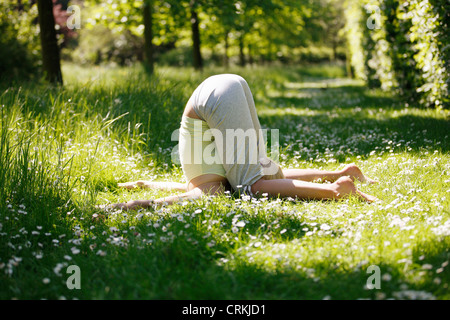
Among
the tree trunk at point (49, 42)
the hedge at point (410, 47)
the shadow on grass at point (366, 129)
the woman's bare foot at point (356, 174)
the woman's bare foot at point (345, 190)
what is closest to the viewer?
the woman's bare foot at point (345, 190)

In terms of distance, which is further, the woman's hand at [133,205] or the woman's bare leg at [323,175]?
the woman's bare leg at [323,175]

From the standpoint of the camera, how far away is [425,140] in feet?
17.9

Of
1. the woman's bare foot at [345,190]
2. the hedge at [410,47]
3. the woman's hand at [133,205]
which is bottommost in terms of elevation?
the woman's hand at [133,205]

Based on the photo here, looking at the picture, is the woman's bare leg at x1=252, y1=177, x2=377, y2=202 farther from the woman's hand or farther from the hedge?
the hedge

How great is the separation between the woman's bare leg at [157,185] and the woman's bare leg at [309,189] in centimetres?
85

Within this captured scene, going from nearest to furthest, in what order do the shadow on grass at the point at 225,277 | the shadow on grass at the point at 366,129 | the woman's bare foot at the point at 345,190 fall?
the shadow on grass at the point at 225,277
the woman's bare foot at the point at 345,190
the shadow on grass at the point at 366,129

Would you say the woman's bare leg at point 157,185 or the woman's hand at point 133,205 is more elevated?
the woman's bare leg at point 157,185

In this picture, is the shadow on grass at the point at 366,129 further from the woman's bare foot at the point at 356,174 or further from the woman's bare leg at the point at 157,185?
the woman's bare leg at the point at 157,185

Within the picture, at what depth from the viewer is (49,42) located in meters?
8.32

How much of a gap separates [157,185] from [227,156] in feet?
3.24

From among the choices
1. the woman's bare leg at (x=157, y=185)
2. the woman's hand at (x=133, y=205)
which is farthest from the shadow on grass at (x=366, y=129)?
the woman's hand at (x=133, y=205)

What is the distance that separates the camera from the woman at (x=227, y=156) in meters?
3.77

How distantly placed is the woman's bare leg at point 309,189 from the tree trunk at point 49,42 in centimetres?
581

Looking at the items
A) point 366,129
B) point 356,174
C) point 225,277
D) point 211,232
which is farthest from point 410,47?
point 225,277
